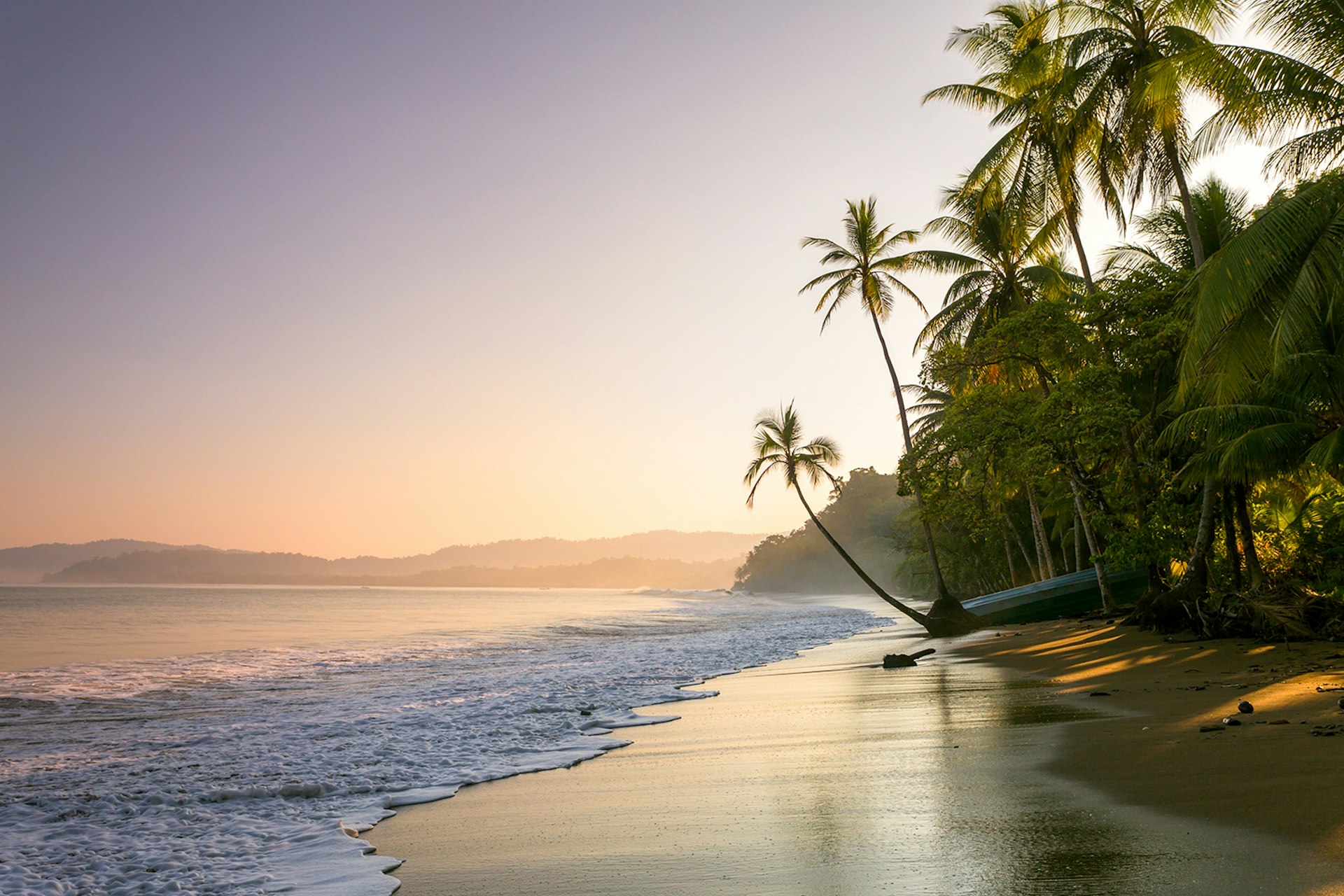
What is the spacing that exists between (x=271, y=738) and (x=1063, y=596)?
18028 millimetres

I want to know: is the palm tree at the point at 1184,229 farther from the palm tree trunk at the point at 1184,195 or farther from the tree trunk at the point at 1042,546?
the tree trunk at the point at 1042,546

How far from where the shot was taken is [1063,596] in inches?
785

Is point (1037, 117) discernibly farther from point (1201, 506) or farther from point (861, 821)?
point (861, 821)

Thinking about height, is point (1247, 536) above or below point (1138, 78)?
below

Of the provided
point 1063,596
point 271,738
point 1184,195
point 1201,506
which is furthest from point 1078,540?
point 271,738

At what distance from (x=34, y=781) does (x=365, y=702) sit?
5.07m

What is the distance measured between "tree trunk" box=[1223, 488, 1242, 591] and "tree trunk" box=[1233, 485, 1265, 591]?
0.50 ft

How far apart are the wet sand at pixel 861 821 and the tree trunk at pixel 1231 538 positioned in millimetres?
6875

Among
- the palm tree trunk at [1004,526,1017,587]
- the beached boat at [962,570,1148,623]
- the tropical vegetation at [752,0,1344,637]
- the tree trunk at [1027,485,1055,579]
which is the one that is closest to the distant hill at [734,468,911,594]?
the palm tree trunk at [1004,526,1017,587]

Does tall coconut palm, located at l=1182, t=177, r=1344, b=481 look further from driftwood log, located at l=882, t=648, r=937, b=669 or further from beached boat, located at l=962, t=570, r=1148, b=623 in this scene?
beached boat, located at l=962, t=570, r=1148, b=623

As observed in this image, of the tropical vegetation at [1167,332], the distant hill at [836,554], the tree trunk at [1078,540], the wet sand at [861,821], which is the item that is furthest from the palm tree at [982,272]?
the distant hill at [836,554]

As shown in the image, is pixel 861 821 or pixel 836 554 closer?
pixel 861 821

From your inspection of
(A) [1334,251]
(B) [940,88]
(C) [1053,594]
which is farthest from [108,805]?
(B) [940,88]

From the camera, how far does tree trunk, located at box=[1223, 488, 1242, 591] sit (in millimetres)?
13359
